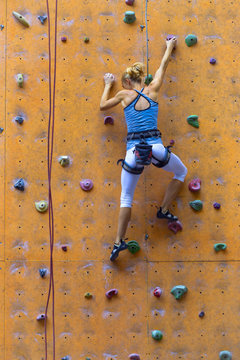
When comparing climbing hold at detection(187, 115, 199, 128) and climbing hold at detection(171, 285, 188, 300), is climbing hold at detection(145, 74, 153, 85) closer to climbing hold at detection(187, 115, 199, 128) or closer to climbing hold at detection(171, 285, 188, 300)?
climbing hold at detection(187, 115, 199, 128)

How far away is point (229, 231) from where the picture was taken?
9.42 ft

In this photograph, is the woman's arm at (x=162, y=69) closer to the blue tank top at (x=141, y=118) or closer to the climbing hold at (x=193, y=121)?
the blue tank top at (x=141, y=118)

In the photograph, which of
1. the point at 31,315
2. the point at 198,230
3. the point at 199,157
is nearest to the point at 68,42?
the point at 199,157

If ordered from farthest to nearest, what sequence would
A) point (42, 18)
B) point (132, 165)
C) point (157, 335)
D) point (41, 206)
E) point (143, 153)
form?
point (42, 18), point (41, 206), point (157, 335), point (132, 165), point (143, 153)

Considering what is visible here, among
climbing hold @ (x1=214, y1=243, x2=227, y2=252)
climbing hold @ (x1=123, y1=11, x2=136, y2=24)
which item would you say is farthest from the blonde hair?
climbing hold @ (x1=214, y1=243, x2=227, y2=252)

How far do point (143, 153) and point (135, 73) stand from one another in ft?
1.88

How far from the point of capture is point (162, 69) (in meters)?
2.78

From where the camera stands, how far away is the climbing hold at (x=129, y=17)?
2.90 meters

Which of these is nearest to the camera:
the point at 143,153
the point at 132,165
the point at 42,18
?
the point at 143,153

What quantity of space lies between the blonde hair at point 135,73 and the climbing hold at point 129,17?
1.52 feet

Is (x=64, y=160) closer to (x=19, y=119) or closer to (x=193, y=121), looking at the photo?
(x=19, y=119)

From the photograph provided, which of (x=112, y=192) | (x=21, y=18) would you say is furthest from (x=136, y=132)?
(x=21, y=18)

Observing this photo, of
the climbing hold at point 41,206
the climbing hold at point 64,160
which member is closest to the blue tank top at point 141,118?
the climbing hold at point 64,160

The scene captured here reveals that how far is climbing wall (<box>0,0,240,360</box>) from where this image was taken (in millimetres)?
2807
